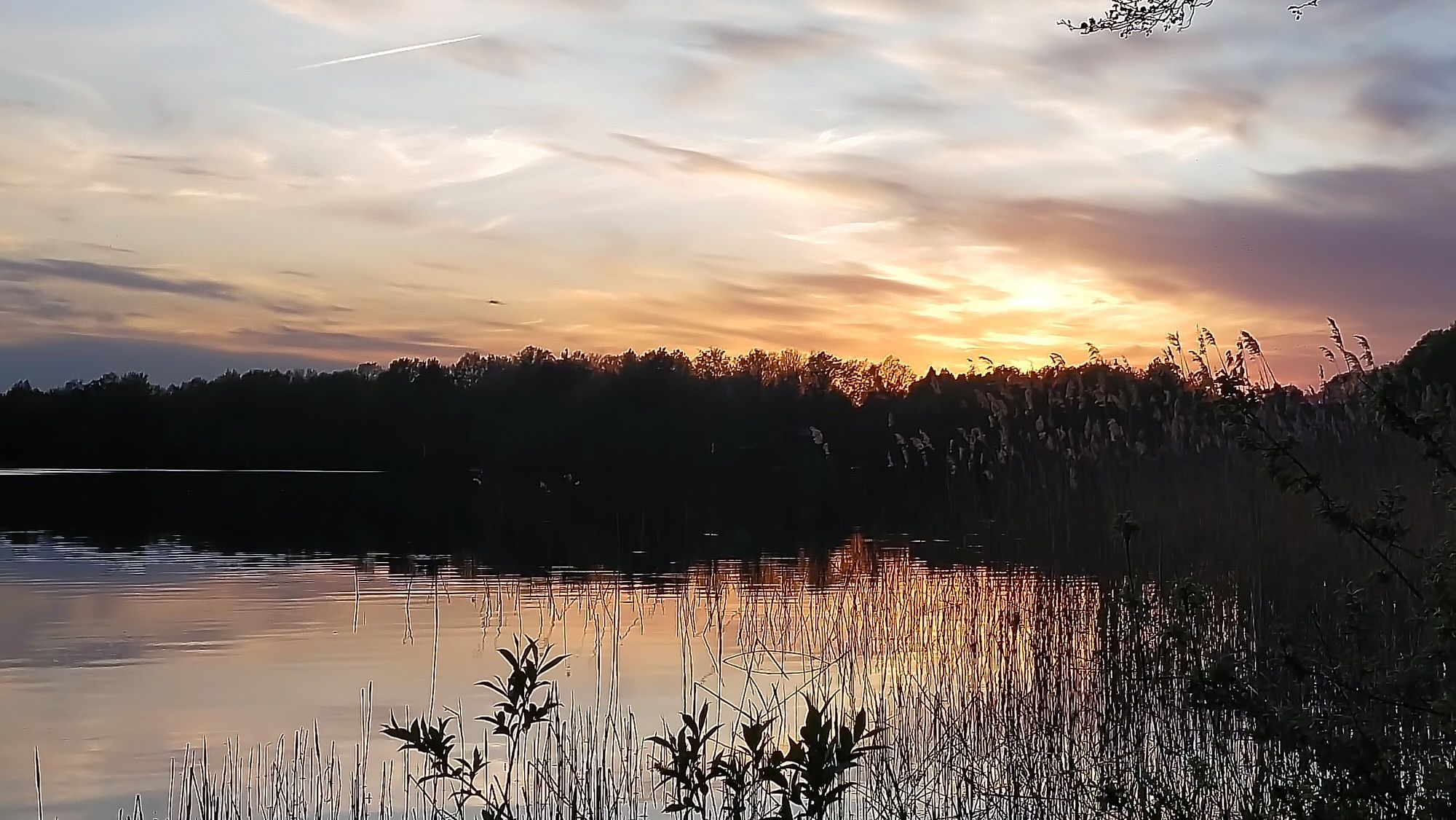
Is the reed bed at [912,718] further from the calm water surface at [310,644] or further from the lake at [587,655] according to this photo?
the calm water surface at [310,644]

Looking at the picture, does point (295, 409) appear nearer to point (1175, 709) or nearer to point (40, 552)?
point (40, 552)

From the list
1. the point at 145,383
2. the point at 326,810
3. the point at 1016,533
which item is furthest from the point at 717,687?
the point at 145,383

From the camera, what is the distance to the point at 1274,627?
420 cm

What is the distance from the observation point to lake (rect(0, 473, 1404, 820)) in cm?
813

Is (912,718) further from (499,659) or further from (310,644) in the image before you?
(310,644)

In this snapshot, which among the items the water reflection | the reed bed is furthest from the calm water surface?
the reed bed

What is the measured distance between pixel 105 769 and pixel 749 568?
12407 millimetres

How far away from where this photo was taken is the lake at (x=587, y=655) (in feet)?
26.7

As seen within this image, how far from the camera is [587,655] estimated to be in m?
12.1

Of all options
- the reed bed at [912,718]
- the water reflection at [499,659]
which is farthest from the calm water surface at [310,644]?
the reed bed at [912,718]

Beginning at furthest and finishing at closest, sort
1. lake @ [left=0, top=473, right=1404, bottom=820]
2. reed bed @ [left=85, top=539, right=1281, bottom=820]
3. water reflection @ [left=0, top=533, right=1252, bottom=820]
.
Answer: water reflection @ [left=0, top=533, right=1252, bottom=820]
lake @ [left=0, top=473, right=1404, bottom=820]
reed bed @ [left=85, top=539, right=1281, bottom=820]

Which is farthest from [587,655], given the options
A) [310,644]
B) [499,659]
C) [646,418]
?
[646,418]

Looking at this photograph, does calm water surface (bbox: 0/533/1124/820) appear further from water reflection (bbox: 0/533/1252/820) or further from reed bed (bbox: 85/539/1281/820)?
reed bed (bbox: 85/539/1281/820)

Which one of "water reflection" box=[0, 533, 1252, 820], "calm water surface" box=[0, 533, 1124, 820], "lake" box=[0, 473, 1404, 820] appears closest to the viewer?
"lake" box=[0, 473, 1404, 820]
